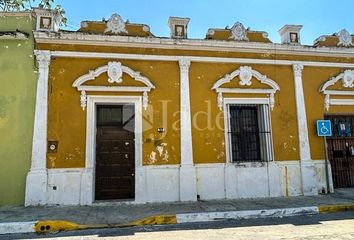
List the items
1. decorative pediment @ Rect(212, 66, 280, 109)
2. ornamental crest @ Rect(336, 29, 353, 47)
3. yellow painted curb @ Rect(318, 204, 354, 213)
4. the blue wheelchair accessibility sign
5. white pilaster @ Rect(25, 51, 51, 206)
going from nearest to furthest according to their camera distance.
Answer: yellow painted curb @ Rect(318, 204, 354, 213), white pilaster @ Rect(25, 51, 51, 206), decorative pediment @ Rect(212, 66, 280, 109), the blue wheelchair accessibility sign, ornamental crest @ Rect(336, 29, 353, 47)

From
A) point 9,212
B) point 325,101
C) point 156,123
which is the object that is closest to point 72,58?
point 156,123

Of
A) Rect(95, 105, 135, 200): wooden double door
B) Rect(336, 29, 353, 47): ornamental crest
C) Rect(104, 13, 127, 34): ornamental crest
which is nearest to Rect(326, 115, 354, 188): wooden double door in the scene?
Rect(336, 29, 353, 47): ornamental crest

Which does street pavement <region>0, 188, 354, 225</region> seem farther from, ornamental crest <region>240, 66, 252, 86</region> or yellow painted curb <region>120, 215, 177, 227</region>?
ornamental crest <region>240, 66, 252, 86</region>

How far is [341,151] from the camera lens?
989 centimetres

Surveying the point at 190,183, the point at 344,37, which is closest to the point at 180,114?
the point at 190,183

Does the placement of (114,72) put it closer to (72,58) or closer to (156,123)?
(72,58)

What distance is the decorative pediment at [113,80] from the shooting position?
8.25 meters

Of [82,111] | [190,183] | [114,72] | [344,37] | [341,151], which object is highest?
[344,37]

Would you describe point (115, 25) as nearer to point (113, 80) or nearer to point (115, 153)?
point (113, 80)

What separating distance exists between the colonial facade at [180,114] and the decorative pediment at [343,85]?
3 centimetres

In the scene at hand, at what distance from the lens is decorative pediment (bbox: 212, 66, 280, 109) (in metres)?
8.98

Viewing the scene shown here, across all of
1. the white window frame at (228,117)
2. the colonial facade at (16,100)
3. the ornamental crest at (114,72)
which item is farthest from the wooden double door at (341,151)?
the colonial facade at (16,100)

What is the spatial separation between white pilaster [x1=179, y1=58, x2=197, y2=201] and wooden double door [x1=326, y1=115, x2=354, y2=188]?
464 centimetres

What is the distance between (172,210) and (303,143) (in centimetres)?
471
